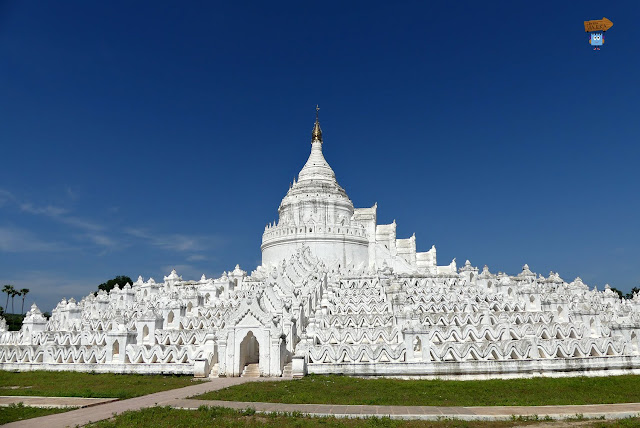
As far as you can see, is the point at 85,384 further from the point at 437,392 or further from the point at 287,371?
the point at 437,392

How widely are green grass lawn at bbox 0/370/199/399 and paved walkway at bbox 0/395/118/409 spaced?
0.95 metres

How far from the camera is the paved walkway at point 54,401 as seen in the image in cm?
1655

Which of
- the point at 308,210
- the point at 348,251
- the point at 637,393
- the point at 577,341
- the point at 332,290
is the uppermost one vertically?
the point at 308,210

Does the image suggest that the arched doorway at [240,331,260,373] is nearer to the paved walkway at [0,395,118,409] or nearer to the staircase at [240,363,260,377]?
the staircase at [240,363,260,377]

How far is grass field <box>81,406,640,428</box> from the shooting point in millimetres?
13070

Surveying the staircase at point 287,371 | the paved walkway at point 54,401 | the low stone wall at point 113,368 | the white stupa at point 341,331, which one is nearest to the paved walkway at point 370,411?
the paved walkway at point 54,401

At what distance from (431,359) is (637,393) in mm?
9782

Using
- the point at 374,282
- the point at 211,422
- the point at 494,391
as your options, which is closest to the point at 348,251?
the point at 374,282

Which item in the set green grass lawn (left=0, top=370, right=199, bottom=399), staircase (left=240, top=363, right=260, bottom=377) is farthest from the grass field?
A: staircase (left=240, top=363, right=260, bottom=377)

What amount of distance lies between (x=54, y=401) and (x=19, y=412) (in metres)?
1.93

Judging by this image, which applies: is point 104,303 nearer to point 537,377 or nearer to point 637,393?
point 537,377

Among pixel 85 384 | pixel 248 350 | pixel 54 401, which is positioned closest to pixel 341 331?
pixel 248 350

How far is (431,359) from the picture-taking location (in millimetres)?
26375

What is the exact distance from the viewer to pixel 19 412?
1535 cm
